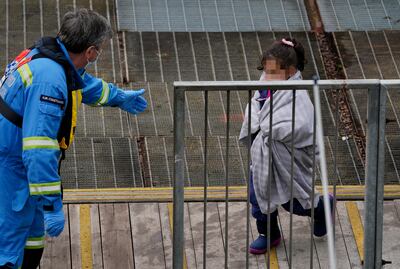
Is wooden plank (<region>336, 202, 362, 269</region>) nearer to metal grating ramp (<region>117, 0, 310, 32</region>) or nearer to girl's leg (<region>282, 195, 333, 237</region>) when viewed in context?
girl's leg (<region>282, 195, 333, 237</region>)

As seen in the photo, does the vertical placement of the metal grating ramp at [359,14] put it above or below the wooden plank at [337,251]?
above

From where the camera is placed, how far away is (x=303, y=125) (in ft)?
19.4

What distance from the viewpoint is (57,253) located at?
6.59 m

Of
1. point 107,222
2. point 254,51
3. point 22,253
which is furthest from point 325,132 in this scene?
point 22,253

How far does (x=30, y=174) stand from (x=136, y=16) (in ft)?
15.6

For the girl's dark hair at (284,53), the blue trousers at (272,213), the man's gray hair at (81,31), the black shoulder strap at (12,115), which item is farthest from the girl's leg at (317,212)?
the black shoulder strap at (12,115)

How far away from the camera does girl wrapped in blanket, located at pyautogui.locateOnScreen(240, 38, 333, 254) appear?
5.95 m

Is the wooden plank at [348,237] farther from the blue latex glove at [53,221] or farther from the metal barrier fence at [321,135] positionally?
the blue latex glove at [53,221]

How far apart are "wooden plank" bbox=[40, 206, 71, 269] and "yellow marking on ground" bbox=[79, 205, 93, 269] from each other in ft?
0.28

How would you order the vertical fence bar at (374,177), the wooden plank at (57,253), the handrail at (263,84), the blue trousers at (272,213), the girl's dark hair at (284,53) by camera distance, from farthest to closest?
A: 1. the wooden plank at (57,253)
2. the blue trousers at (272,213)
3. the girl's dark hair at (284,53)
4. the vertical fence bar at (374,177)
5. the handrail at (263,84)

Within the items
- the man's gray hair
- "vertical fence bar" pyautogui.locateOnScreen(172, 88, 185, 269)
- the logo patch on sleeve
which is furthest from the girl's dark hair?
the logo patch on sleeve

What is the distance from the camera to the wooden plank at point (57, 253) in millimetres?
6496

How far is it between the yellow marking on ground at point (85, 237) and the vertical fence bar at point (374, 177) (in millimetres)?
1690

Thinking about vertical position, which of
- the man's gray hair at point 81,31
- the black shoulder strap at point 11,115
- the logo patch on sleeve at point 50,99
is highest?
the man's gray hair at point 81,31
